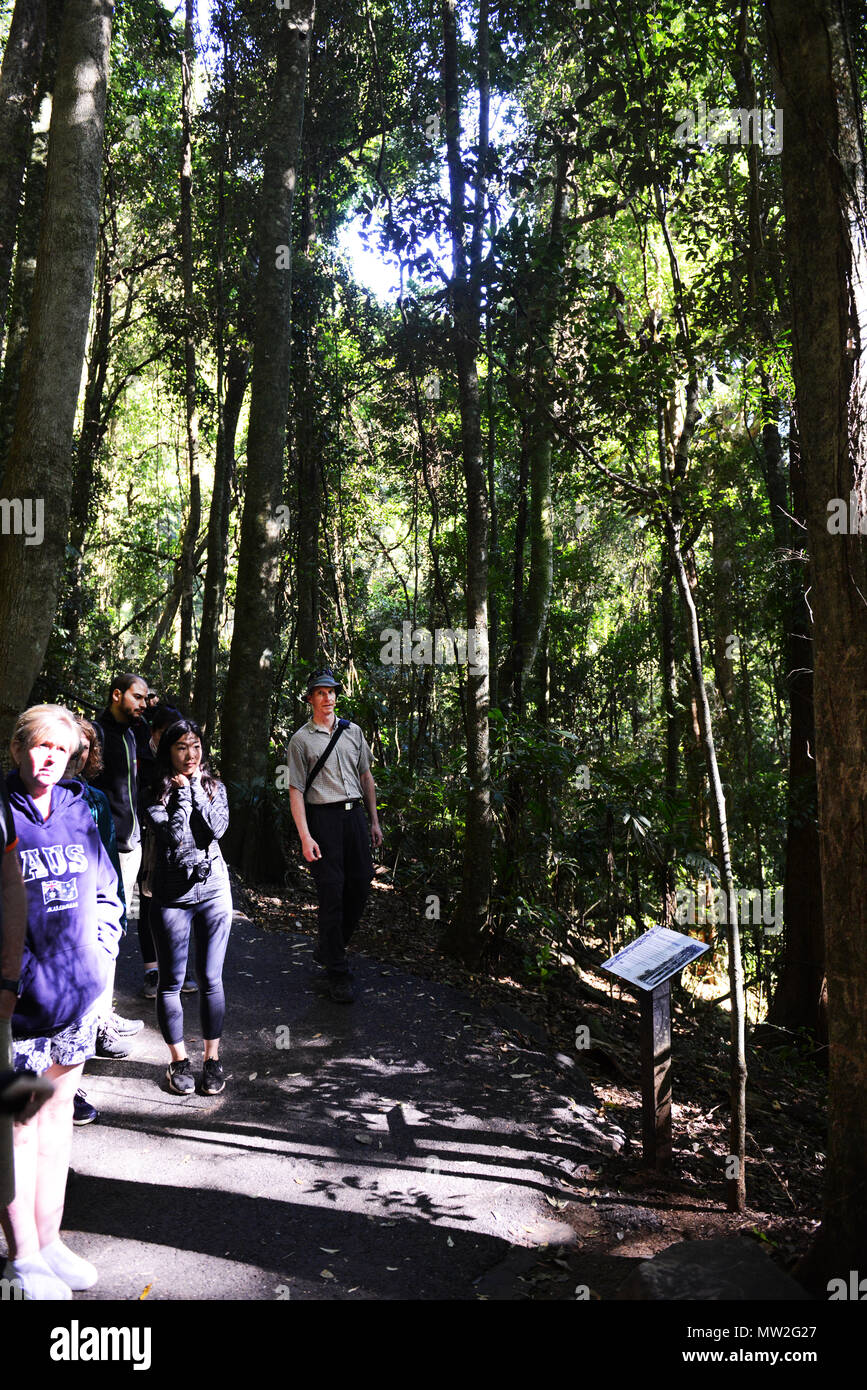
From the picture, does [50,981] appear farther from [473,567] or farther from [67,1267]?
[473,567]

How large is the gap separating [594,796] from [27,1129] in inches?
276

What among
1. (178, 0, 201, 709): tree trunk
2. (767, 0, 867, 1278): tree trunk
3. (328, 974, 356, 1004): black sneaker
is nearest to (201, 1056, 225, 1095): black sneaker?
(328, 974, 356, 1004): black sneaker

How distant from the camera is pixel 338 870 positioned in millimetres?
6172

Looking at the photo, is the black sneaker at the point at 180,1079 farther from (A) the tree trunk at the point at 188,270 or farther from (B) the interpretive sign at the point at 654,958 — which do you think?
(A) the tree trunk at the point at 188,270

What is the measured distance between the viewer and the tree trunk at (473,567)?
7.58 m

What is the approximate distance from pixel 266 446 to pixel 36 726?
287 inches

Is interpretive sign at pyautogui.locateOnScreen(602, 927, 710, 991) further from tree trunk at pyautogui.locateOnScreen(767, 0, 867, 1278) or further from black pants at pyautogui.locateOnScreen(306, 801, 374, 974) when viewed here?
black pants at pyautogui.locateOnScreen(306, 801, 374, 974)

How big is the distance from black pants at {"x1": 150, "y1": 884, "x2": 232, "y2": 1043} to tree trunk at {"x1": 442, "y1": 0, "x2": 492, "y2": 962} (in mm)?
3275

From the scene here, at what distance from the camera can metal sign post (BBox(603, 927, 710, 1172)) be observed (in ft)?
15.2

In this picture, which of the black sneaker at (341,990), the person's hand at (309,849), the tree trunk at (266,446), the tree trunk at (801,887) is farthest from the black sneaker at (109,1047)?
the tree trunk at (801,887)

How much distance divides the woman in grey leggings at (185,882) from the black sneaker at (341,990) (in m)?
1.72

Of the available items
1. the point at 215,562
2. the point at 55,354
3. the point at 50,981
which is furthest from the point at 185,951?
the point at 215,562
